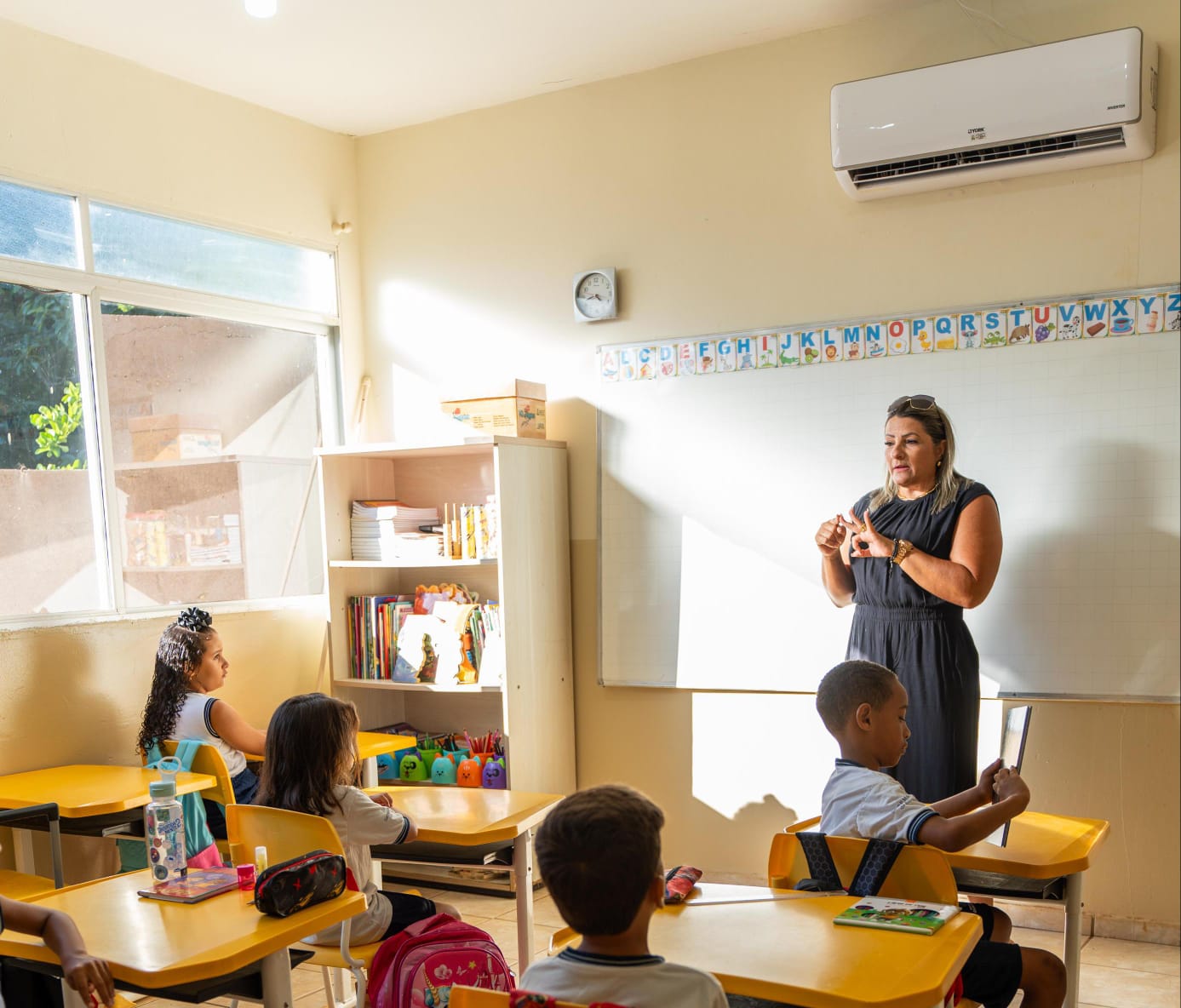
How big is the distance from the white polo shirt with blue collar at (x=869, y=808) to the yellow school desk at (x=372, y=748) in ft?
6.08

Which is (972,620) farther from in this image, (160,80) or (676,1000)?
(160,80)

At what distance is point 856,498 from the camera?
155 inches

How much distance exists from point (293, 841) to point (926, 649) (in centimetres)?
184

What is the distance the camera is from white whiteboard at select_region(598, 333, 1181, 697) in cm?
351

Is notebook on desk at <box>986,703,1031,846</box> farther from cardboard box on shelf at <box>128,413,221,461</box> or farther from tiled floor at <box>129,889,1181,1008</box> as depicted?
cardboard box on shelf at <box>128,413,221,461</box>

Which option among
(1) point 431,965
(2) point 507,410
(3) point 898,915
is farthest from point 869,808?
(2) point 507,410

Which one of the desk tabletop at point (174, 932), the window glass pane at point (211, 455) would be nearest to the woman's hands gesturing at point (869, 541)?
the desk tabletop at point (174, 932)

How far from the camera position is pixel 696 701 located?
4.25 meters

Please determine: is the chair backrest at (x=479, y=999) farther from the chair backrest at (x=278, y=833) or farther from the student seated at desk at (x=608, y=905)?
the chair backrest at (x=278, y=833)

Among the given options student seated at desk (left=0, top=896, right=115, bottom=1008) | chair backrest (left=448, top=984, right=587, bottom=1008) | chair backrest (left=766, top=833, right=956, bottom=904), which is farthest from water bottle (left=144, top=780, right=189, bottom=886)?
chair backrest (left=766, top=833, right=956, bottom=904)

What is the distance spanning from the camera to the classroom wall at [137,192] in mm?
3596

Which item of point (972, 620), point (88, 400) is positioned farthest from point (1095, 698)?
point (88, 400)

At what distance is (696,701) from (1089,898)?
1.48 m

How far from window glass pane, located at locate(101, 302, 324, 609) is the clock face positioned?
1283 mm
